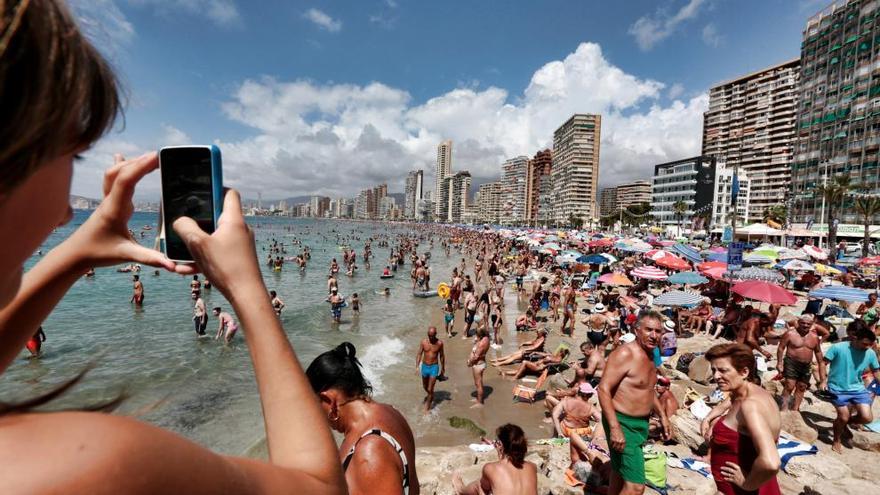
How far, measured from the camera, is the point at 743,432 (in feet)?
9.78

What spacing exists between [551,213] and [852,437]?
127 m

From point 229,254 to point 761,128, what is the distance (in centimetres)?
11214

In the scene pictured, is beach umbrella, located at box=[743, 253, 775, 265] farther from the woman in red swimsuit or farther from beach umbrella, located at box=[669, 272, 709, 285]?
the woman in red swimsuit

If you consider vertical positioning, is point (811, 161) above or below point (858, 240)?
above

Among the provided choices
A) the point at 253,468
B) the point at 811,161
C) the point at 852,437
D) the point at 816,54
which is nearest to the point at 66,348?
the point at 253,468

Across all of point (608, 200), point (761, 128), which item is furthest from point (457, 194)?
point (761, 128)

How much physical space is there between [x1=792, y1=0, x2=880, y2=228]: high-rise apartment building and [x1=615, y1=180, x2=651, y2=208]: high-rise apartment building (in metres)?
95.4

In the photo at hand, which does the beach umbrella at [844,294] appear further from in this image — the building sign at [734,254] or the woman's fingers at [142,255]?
the woman's fingers at [142,255]

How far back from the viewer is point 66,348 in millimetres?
12602

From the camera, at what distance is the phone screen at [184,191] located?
42.1 inches

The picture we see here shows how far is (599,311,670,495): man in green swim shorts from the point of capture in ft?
12.3

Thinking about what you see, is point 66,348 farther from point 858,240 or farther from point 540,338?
point 858,240

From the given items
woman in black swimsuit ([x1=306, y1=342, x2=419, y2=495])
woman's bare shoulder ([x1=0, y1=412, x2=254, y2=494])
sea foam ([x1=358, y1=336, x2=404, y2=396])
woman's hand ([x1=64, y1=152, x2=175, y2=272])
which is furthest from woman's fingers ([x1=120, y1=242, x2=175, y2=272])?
sea foam ([x1=358, y1=336, x2=404, y2=396])

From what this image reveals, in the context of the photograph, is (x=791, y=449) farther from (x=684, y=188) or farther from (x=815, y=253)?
(x=684, y=188)
